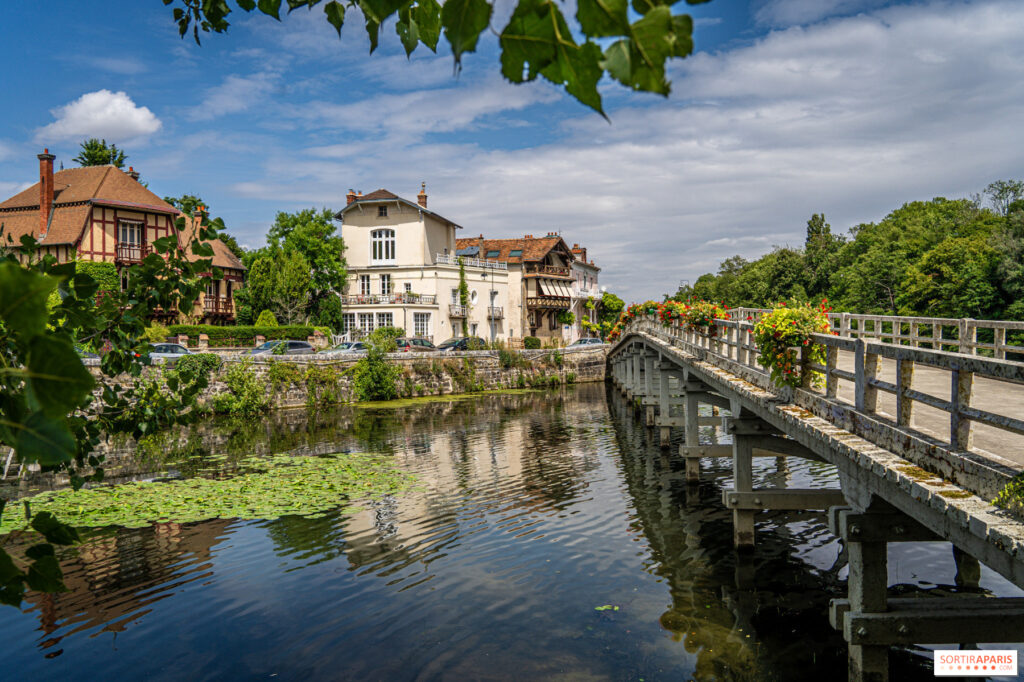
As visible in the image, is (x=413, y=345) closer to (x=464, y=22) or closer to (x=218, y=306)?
(x=218, y=306)

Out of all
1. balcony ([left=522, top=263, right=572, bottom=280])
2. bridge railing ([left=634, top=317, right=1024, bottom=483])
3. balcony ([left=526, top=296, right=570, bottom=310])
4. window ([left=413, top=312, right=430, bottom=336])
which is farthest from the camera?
balcony ([left=522, top=263, right=572, bottom=280])

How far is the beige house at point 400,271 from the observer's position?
53875mm

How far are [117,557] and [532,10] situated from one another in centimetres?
1410

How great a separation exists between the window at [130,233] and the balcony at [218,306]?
20.4 ft

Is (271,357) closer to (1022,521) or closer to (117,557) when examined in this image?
(117,557)

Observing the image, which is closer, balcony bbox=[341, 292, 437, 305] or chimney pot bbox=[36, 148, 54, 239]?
chimney pot bbox=[36, 148, 54, 239]

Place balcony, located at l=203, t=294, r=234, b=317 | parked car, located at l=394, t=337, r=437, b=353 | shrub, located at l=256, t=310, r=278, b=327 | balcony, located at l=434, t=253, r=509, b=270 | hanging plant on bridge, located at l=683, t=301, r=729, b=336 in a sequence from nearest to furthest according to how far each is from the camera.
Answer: hanging plant on bridge, located at l=683, t=301, r=729, b=336 < parked car, located at l=394, t=337, r=437, b=353 < shrub, located at l=256, t=310, r=278, b=327 < balcony, located at l=203, t=294, r=234, b=317 < balcony, located at l=434, t=253, r=509, b=270

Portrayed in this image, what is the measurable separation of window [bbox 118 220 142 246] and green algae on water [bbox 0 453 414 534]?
29.6 metres

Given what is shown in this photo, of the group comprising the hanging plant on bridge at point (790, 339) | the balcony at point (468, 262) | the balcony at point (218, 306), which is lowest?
the hanging plant on bridge at point (790, 339)

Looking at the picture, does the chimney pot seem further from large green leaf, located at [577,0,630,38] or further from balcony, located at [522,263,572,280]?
large green leaf, located at [577,0,630,38]

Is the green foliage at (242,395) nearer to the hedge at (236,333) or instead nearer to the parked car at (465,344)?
the hedge at (236,333)

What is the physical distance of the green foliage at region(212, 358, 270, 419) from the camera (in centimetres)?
3344

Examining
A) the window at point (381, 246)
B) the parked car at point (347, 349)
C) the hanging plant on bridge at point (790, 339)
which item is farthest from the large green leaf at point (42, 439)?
the window at point (381, 246)

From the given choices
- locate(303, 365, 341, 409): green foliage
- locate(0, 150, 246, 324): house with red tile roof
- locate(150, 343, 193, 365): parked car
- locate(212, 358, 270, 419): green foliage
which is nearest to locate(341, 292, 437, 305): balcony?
locate(0, 150, 246, 324): house with red tile roof
